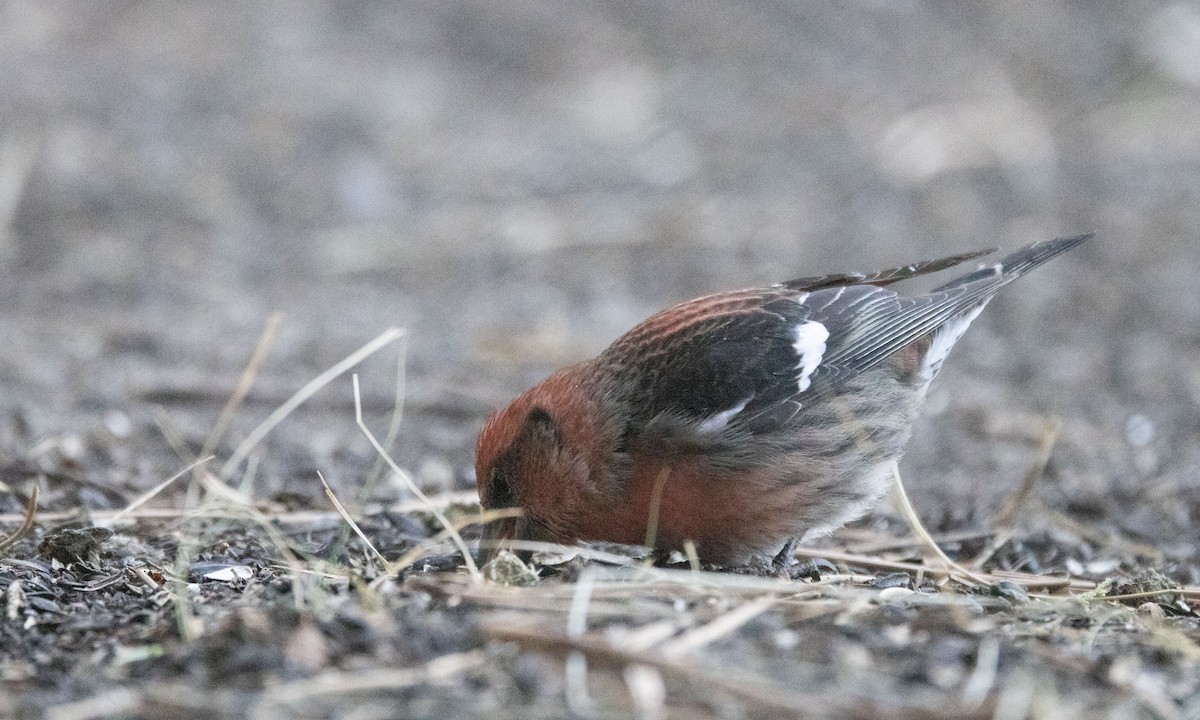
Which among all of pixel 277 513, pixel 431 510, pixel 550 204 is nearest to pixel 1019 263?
pixel 431 510

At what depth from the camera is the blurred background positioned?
7.19 metres

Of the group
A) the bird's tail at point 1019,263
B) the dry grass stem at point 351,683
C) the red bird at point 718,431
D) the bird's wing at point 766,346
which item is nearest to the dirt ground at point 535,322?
the dry grass stem at point 351,683

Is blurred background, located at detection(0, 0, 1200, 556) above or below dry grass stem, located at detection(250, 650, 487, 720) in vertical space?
above

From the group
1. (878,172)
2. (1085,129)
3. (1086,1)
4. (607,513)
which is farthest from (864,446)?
(1086,1)

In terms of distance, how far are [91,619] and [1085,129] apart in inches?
400

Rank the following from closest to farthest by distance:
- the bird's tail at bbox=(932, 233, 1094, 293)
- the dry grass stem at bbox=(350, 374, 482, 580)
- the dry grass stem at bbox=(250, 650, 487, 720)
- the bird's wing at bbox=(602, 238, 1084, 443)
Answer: the dry grass stem at bbox=(250, 650, 487, 720) → the dry grass stem at bbox=(350, 374, 482, 580) → the bird's wing at bbox=(602, 238, 1084, 443) → the bird's tail at bbox=(932, 233, 1094, 293)

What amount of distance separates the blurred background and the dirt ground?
0.04 meters

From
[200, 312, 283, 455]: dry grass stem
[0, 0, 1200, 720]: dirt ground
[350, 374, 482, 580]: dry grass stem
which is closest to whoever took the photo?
[0, 0, 1200, 720]: dirt ground

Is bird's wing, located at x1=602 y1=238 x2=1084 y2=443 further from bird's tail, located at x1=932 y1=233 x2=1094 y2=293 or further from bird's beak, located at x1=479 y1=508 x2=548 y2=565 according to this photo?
bird's beak, located at x1=479 y1=508 x2=548 y2=565

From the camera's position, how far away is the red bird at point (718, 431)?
15.5ft

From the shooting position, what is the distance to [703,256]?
32.3 feet

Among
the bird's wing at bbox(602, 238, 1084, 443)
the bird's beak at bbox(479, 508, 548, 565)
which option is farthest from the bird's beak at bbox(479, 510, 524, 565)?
the bird's wing at bbox(602, 238, 1084, 443)

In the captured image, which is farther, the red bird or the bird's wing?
the bird's wing

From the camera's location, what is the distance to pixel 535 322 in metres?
8.89
